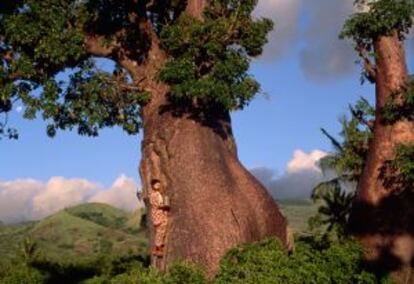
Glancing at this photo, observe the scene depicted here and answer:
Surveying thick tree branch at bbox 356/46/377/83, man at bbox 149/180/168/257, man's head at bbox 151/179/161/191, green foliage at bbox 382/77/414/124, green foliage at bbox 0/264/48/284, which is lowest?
green foliage at bbox 0/264/48/284

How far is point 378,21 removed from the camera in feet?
69.6

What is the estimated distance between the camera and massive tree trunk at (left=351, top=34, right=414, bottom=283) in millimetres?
20000

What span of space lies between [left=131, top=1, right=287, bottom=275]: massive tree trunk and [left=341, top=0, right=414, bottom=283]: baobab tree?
11.0 ft

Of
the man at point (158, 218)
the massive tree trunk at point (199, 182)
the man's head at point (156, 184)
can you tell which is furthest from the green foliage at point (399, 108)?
the man at point (158, 218)

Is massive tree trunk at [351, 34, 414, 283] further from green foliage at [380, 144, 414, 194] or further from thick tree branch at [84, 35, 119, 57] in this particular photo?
thick tree branch at [84, 35, 119, 57]

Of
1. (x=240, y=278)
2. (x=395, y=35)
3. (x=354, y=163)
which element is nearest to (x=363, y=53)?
(x=395, y=35)

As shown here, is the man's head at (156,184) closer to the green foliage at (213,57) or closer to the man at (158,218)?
the man at (158,218)

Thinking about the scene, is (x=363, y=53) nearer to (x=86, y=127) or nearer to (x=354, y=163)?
(x=354, y=163)

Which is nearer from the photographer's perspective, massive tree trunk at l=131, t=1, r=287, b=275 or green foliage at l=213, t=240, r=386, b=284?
green foliage at l=213, t=240, r=386, b=284

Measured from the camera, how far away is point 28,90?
63.2 ft

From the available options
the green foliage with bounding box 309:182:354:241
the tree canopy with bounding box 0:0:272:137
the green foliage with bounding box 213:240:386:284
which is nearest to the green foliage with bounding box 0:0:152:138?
the tree canopy with bounding box 0:0:272:137

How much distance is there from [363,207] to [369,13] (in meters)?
6.27

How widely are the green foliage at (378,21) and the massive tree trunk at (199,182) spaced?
18.6 feet

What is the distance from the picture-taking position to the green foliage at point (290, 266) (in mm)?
15984
